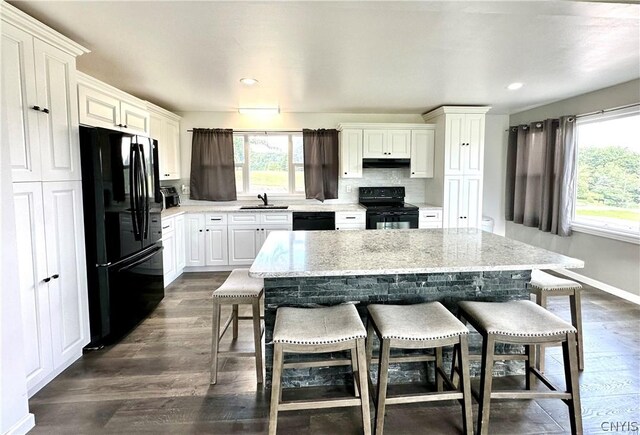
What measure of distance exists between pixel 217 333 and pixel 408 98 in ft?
11.5

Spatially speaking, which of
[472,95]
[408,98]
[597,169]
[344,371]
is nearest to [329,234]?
[344,371]

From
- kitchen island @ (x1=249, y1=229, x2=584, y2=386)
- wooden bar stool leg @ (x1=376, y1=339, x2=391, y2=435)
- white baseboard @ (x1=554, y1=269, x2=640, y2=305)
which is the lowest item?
white baseboard @ (x1=554, y1=269, x2=640, y2=305)

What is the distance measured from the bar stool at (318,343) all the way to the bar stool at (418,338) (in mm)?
87

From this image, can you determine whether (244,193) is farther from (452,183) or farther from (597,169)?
(597,169)

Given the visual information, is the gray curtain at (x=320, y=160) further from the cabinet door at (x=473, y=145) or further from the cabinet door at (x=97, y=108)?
the cabinet door at (x=97, y=108)

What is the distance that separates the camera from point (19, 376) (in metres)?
1.78

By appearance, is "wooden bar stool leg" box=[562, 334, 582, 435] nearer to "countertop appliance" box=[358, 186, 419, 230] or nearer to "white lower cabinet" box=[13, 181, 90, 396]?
"white lower cabinet" box=[13, 181, 90, 396]

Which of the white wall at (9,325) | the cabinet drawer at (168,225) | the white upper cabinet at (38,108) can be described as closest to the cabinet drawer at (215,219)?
the cabinet drawer at (168,225)

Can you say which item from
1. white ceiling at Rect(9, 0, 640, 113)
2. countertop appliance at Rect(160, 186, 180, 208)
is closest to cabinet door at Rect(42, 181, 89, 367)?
white ceiling at Rect(9, 0, 640, 113)

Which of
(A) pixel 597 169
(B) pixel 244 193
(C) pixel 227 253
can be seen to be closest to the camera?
(A) pixel 597 169

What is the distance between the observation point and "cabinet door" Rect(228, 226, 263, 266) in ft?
15.7

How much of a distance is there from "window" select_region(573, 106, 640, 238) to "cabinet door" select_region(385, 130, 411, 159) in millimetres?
2035

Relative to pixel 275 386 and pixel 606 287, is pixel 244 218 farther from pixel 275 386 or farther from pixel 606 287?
pixel 606 287

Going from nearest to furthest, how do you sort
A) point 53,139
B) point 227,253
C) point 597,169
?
point 53,139 → point 597,169 → point 227,253
